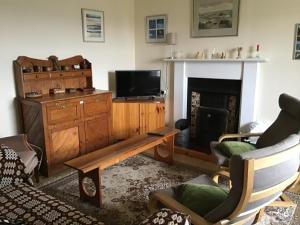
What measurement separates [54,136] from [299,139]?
100 inches

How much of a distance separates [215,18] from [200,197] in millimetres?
2925

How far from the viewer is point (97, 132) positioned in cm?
378

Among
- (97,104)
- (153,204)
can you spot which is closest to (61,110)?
(97,104)

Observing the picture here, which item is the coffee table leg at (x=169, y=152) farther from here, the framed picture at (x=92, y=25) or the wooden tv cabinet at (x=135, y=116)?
the framed picture at (x=92, y=25)

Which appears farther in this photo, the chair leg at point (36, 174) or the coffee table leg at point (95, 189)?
the chair leg at point (36, 174)

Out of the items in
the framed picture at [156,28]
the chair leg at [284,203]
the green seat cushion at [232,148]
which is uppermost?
the framed picture at [156,28]

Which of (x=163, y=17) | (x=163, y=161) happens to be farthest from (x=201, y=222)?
(x=163, y=17)

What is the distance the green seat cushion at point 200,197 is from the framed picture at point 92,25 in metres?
2.95

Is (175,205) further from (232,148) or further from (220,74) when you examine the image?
(220,74)

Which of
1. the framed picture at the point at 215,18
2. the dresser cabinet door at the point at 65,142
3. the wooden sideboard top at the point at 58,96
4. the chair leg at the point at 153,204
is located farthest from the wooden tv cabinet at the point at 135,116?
the chair leg at the point at 153,204

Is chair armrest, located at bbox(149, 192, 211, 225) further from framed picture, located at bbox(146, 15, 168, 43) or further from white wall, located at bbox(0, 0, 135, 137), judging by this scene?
framed picture, located at bbox(146, 15, 168, 43)

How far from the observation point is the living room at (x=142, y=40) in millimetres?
3371

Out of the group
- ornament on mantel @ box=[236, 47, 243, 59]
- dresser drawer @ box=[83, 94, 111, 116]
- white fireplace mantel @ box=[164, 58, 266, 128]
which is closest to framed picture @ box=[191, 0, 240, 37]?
ornament on mantel @ box=[236, 47, 243, 59]

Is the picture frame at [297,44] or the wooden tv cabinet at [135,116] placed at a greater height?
the picture frame at [297,44]
